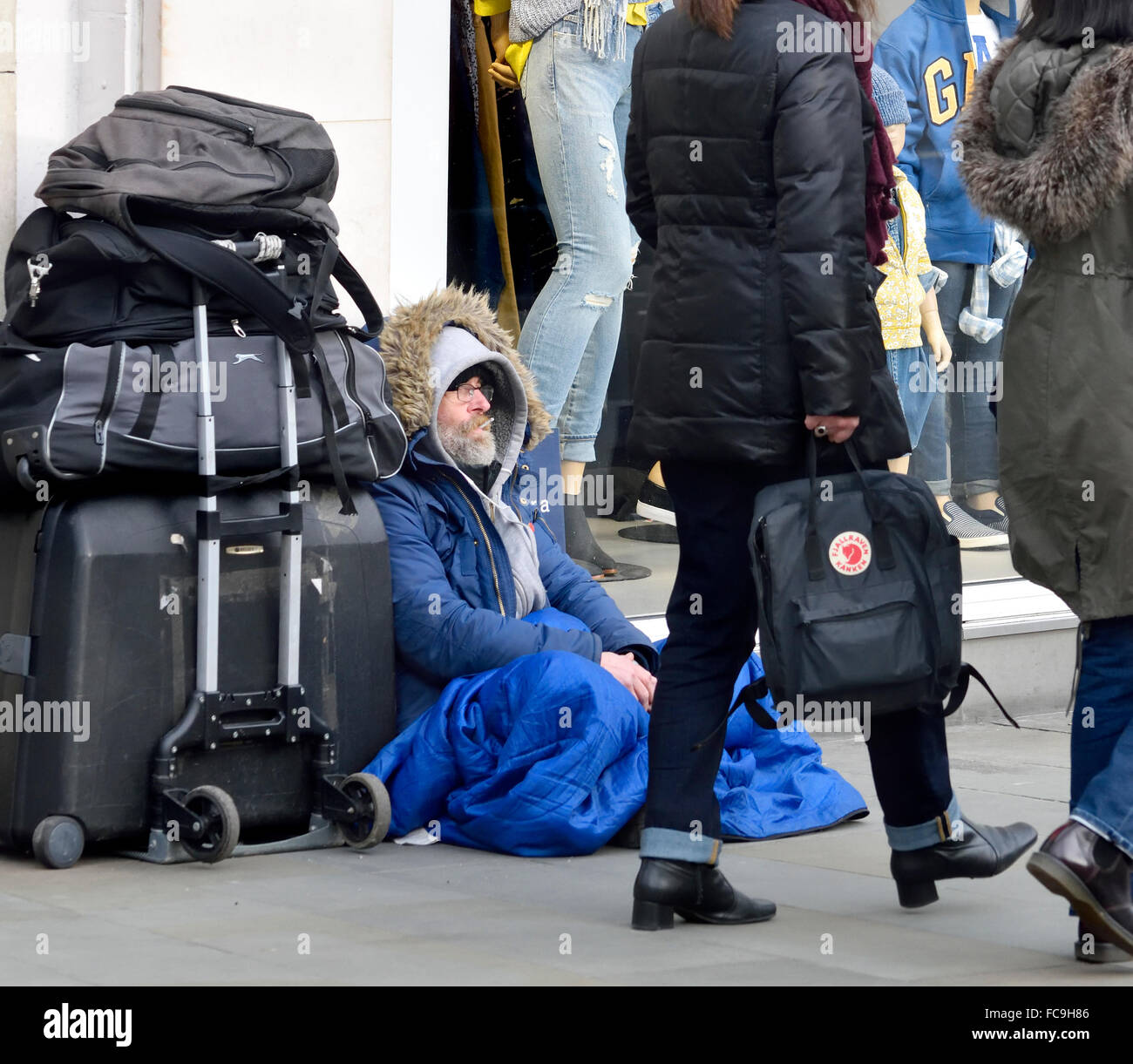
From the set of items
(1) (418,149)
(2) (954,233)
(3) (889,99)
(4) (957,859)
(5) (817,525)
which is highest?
(3) (889,99)

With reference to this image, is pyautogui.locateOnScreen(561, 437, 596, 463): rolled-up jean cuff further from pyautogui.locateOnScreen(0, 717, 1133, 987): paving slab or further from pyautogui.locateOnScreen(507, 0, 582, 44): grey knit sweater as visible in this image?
pyautogui.locateOnScreen(0, 717, 1133, 987): paving slab

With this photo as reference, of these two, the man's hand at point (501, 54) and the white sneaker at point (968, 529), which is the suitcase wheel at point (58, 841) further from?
the white sneaker at point (968, 529)

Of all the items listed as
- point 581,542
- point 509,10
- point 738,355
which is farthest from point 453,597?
point 509,10

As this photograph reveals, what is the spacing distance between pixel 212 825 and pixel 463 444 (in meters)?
1.28

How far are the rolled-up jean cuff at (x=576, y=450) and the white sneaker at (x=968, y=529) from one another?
1.79m

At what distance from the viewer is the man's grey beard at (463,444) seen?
16.9 ft

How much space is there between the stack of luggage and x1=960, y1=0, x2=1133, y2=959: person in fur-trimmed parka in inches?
66.4

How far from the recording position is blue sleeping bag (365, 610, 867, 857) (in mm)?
4613

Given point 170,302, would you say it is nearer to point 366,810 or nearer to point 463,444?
point 463,444

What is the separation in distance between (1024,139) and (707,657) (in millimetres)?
1119

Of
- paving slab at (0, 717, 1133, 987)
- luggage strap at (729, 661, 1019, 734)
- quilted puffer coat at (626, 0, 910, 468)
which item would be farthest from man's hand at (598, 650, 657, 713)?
quilted puffer coat at (626, 0, 910, 468)

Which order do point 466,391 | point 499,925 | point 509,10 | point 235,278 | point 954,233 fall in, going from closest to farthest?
point 499,925 → point 235,278 → point 466,391 → point 509,10 → point 954,233

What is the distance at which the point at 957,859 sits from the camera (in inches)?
156

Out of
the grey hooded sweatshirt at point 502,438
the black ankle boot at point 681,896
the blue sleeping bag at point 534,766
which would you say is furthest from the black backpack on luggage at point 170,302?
the black ankle boot at point 681,896
